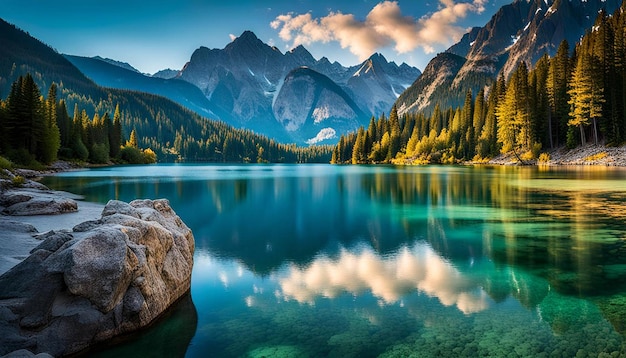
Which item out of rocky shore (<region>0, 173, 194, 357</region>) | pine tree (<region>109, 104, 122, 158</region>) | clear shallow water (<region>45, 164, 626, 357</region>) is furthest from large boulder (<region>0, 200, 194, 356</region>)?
pine tree (<region>109, 104, 122, 158</region>)

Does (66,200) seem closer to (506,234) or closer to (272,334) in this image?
(272,334)

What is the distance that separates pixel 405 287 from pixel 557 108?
9501 centimetres

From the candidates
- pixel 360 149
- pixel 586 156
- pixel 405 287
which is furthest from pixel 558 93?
pixel 405 287

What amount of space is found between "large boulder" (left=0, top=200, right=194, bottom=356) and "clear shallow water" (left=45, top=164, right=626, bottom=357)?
70 centimetres

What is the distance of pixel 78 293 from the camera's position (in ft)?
26.8

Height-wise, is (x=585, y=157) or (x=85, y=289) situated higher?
(x=585, y=157)

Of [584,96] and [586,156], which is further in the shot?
[584,96]

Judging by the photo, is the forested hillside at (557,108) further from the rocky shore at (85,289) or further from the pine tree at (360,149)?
the rocky shore at (85,289)

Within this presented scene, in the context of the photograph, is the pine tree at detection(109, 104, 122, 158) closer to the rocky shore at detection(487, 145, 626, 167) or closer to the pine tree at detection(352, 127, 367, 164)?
the pine tree at detection(352, 127, 367, 164)

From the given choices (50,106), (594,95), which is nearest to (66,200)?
(50,106)

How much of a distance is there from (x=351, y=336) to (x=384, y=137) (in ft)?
519

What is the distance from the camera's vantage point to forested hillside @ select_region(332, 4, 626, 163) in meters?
77.7

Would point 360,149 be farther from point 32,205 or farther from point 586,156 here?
point 32,205

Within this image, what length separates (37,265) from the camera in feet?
27.8
